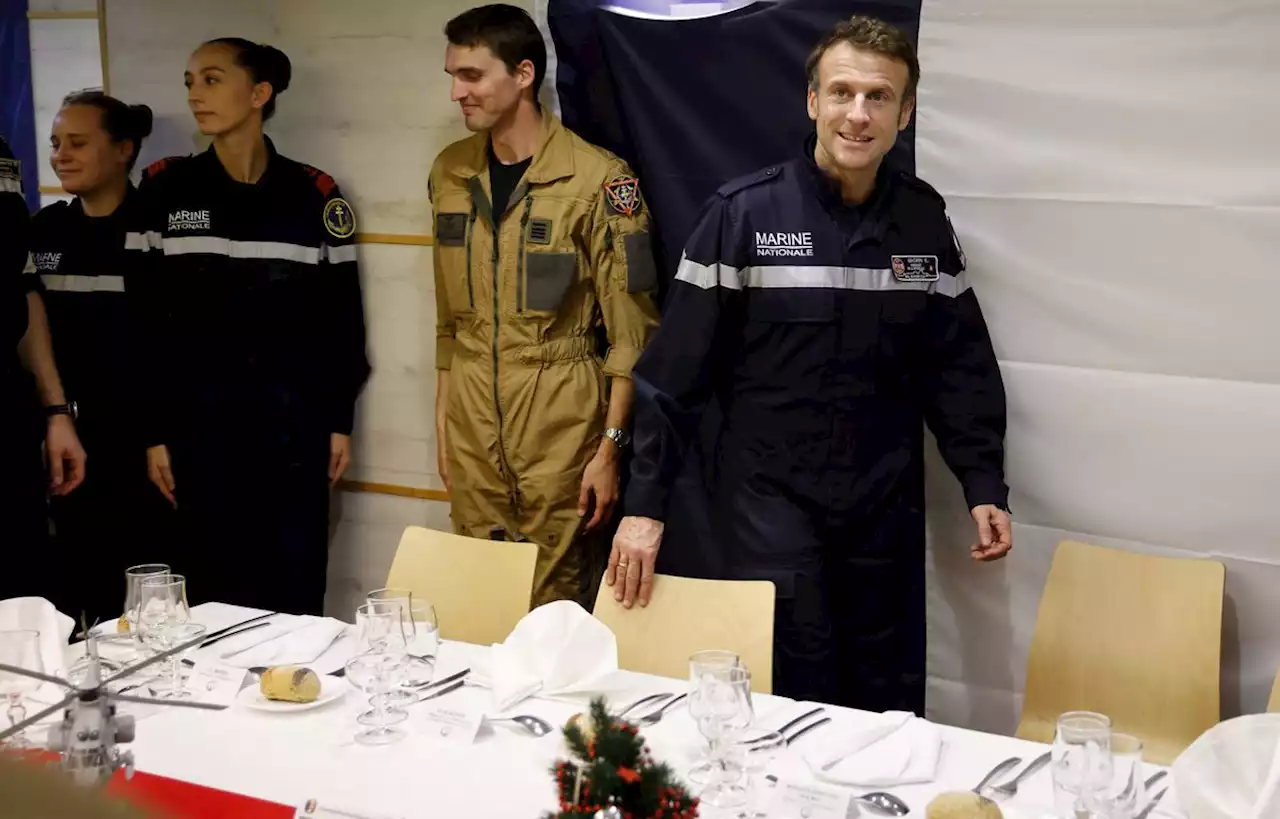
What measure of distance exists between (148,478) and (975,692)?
2536 mm

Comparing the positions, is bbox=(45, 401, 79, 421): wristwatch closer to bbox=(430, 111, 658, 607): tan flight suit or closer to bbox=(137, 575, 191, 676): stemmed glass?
bbox=(430, 111, 658, 607): tan flight suit

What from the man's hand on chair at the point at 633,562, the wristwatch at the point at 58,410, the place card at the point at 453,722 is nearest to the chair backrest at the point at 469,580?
the man's hand on chair at the point at 633,562

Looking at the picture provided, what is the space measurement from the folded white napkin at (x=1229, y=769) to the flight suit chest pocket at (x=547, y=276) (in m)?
2.02

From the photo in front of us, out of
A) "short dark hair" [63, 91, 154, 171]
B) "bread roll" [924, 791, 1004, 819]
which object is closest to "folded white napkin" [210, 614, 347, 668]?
"bread roll" [924, 791, 1004, 819]

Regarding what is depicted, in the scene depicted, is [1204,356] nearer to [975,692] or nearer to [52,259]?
[975,692]

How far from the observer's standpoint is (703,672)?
5.68 ft

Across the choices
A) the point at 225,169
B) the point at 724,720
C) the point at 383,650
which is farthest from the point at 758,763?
the point at 225,169

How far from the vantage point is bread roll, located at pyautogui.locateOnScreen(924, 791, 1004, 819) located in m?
1.54

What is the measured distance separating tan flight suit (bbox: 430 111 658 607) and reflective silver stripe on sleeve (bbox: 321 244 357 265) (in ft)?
1.47

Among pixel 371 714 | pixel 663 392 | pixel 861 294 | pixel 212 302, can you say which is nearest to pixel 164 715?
pixel 371 714

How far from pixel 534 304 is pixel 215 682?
1395 millimetres

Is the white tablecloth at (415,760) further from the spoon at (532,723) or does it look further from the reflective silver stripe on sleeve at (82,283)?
the reflective silver stripe on sleeve at (82,283)

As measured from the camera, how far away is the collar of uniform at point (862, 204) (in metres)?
2.71

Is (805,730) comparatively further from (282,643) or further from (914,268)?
(914,268)
